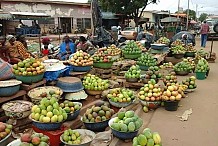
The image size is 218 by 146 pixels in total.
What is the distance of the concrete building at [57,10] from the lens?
23608 mm

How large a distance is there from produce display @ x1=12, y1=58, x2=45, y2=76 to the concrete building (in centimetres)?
1972

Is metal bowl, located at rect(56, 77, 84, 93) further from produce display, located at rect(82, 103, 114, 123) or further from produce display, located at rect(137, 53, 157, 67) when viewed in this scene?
produce display, located at rect(137, 53, 157, 67)

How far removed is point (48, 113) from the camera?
3688 millimetres

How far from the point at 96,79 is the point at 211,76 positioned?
5.07m

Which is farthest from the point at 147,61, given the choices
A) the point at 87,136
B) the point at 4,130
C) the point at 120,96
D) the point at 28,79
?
the point at 4,130

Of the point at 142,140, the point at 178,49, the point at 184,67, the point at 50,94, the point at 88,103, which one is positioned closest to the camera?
the point at 142,140

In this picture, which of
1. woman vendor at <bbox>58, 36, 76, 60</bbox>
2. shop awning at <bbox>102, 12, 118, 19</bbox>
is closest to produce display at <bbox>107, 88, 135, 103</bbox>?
woman vendor at <bbox>58, 36, 76, 60</bbox>

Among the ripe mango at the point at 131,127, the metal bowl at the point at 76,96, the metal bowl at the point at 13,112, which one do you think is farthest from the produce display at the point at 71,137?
the metal bowl at the point at 76,96

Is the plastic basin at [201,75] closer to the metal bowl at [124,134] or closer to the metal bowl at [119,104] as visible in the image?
the metal bowl at [119,104]

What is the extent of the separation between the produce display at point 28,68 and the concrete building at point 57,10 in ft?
64.7

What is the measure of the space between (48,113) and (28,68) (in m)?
1.47

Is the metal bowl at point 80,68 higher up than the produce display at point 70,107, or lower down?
higher up

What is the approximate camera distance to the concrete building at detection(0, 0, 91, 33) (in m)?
23.6

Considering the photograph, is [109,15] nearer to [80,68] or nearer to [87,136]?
[80,68]
